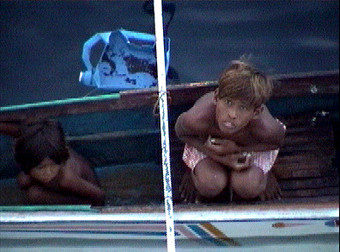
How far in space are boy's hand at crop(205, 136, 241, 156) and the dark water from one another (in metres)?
1.38

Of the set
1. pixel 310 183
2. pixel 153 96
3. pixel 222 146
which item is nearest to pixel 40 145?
pixel 153 96

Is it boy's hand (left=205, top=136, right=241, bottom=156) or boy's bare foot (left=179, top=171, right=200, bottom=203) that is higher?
boy's hand (left=205, top=136, right=241, bottom=156)

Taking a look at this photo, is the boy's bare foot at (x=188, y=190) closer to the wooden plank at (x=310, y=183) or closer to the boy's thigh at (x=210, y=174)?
the boy's thigh at (x=210, y=174)

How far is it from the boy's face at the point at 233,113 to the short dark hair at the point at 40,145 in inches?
35.3

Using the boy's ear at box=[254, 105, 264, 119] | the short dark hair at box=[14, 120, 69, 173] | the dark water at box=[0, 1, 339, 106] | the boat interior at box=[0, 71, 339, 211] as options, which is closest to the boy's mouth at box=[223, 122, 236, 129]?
the boy's ear at box=[254, 105, 264, 119]

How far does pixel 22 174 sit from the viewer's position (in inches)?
151

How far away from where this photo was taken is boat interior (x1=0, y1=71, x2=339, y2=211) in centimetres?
378

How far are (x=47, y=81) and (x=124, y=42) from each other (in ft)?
2.75

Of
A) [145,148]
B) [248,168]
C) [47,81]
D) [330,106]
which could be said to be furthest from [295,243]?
[47,81]

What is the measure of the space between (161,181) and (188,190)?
1.24 feet

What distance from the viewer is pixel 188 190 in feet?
12.3

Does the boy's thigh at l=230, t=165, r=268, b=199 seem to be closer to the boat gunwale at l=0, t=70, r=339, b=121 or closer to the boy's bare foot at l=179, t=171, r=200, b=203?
the boy's bare foot at l=179, t=171, r=200, b=203

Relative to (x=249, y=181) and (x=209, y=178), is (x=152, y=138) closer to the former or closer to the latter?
(x=209, y=178)

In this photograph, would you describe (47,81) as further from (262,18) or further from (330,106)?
(330,106)
